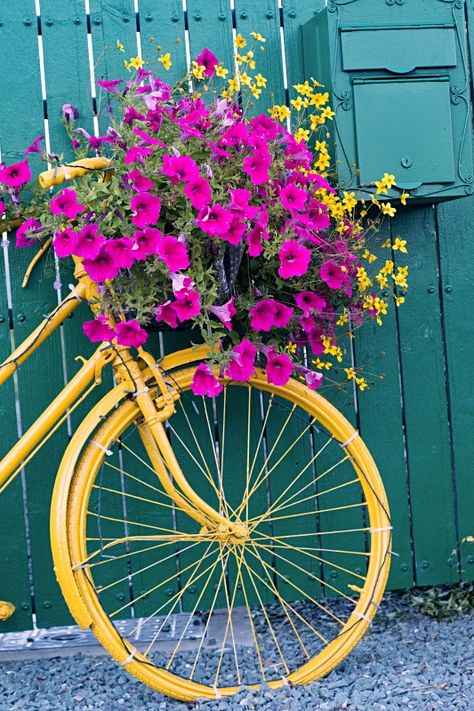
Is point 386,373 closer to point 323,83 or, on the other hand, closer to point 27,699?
point 323,83

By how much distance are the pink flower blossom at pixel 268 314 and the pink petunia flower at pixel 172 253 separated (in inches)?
11.2

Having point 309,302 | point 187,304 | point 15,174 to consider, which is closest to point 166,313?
point 187,304

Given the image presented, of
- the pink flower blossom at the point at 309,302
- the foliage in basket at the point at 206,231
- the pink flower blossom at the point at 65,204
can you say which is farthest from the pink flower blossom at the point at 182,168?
the pink flower blossom at the point at 309,302

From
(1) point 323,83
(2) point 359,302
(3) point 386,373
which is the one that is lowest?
(3) point 386,373

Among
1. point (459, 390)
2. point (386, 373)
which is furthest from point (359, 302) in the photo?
point (459, 390)

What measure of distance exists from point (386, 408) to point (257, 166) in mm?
1208

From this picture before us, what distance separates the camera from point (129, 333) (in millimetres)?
2080

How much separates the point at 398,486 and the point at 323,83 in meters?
1.42

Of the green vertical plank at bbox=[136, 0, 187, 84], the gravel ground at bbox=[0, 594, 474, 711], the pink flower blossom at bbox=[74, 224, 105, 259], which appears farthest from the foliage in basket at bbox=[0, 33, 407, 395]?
the gravel ground at bbox=[0, 594, 474, 711]

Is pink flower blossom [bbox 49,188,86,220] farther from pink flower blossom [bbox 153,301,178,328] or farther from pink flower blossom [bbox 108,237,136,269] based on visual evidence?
pink flower blossom [bbox 153,301,178,328]

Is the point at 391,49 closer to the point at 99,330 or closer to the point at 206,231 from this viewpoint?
the point at 206,231

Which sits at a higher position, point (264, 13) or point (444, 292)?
point (264, 13)

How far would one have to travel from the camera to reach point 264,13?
2887 millimetres

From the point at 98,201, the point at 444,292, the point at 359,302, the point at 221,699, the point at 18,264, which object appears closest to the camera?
the point at 98,201
